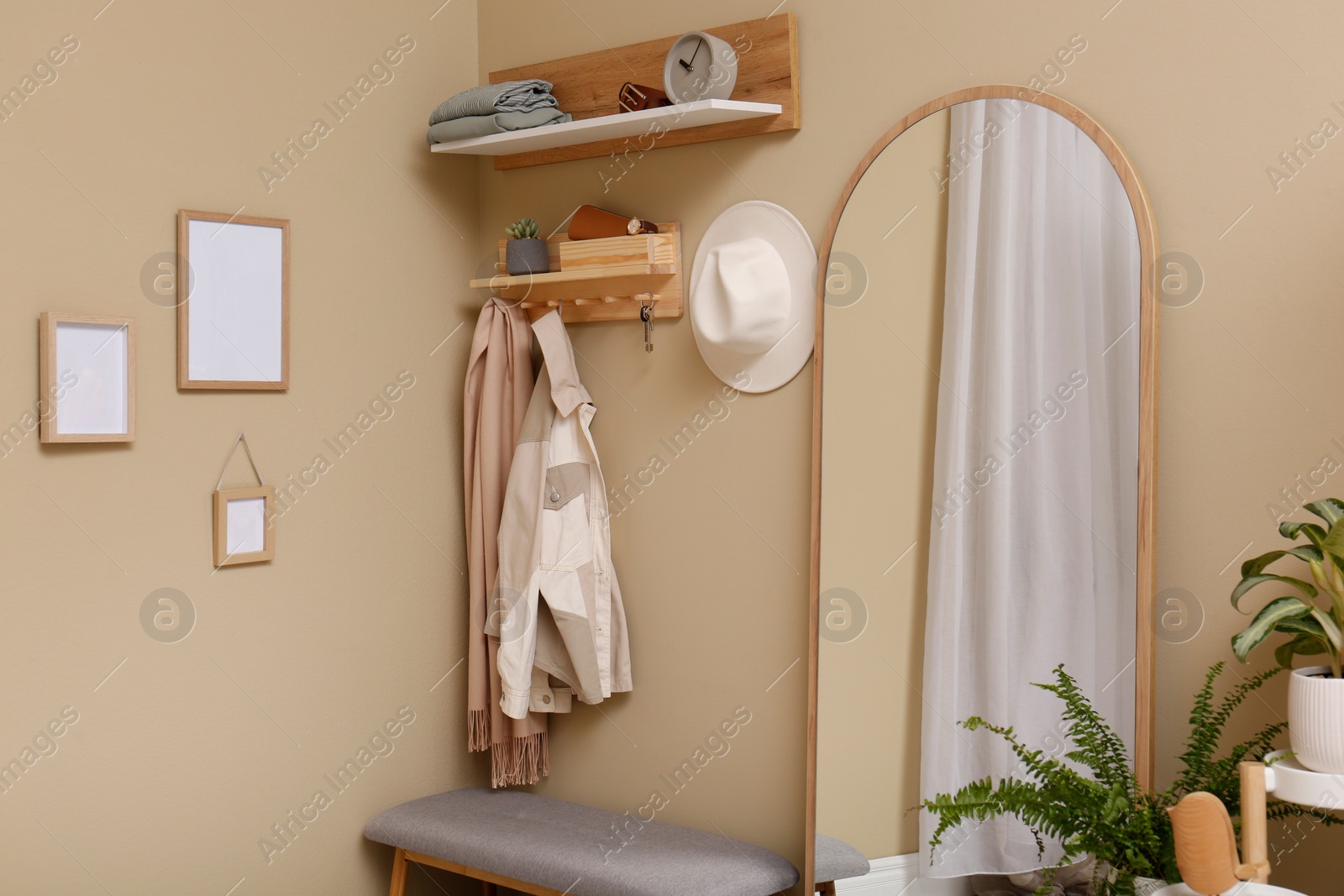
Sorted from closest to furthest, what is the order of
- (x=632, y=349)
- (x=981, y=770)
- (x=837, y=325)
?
(x=981, y=770), (x=837, y=325), (x=632, y=349)

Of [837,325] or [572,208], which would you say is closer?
[837,325]

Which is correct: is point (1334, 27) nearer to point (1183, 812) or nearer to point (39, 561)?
point (1183, 812)

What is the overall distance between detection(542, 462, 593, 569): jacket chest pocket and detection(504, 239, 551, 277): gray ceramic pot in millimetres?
456

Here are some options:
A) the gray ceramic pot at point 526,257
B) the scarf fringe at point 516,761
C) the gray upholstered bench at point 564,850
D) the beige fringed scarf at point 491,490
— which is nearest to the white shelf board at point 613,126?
the gray ceramic pot at point 526,257

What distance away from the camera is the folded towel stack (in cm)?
234

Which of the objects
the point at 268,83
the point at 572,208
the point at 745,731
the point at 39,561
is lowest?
the point at 745,731

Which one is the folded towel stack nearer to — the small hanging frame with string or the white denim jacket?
the white denim jacket

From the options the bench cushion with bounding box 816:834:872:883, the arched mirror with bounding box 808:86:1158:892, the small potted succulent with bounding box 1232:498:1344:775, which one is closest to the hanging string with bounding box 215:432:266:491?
the arched mirror with bounding box 808:86:1158:892

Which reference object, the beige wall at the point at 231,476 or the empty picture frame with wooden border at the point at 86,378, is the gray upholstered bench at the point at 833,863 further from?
the empty picture frame with wooden border at the point at 86,378

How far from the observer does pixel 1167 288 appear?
1.77 meters

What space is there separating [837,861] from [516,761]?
2.71ft

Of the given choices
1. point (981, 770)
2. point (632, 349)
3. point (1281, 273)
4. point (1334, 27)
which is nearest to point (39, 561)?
point (632, 349)

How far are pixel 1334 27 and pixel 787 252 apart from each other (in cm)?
99

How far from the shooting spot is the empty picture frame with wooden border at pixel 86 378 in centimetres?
194
